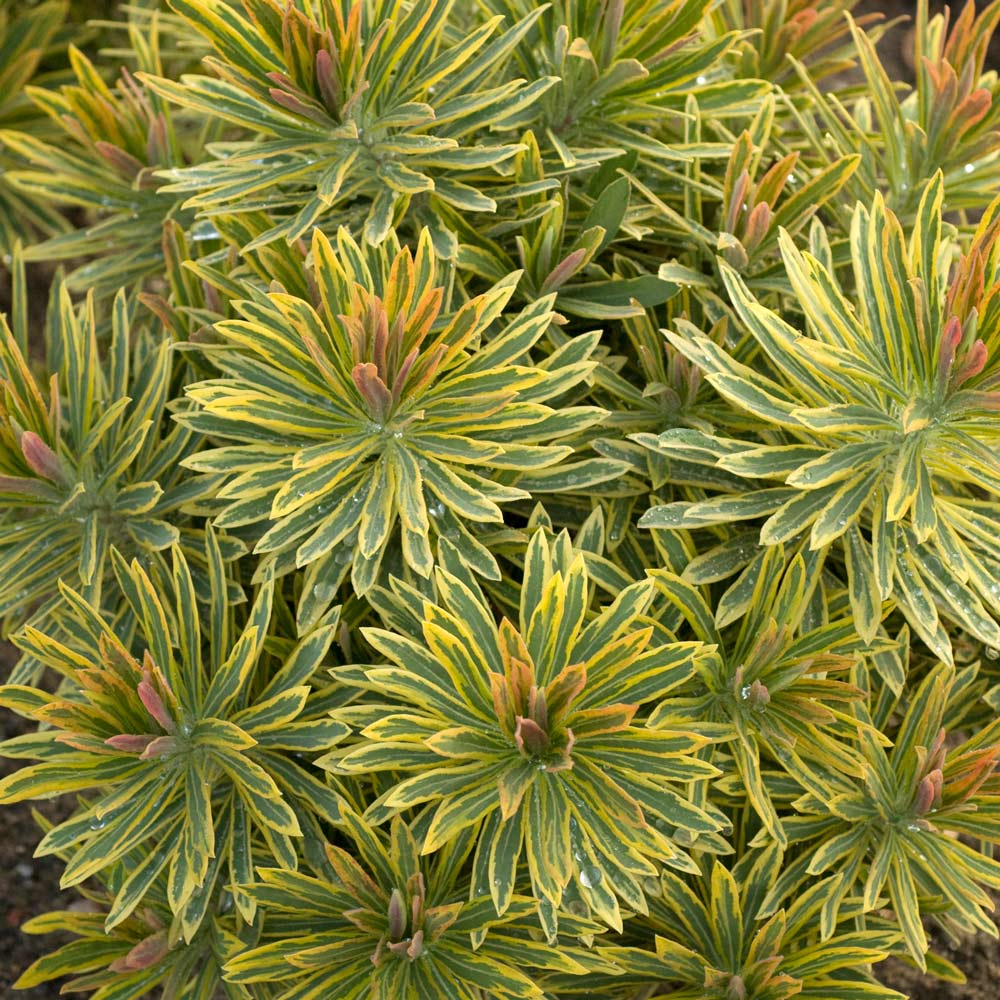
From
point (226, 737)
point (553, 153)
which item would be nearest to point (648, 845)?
point (226, 737)

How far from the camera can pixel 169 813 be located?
155cm

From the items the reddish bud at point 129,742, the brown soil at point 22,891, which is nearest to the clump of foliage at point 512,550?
the reddish bud at point 129,742

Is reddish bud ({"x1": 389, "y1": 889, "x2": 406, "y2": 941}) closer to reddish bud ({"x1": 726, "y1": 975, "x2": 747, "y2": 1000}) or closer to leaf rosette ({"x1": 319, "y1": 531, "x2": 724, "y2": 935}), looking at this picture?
leaf rosette ({"x1": 319, "y1": 531, "x2": 724, "y2": 935})

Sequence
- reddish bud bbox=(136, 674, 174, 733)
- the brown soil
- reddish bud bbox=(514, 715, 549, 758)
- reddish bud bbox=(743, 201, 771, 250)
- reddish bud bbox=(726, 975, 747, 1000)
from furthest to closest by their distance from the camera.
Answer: the brown soil, reddish bud bbox=(743, 201, 771, 250), reddish bud bbox=(726, 975, 747, 1000), reddish bud bbox=(136, 674, 174, 733), reddish bud bbox=(514, 715, 549, 758)

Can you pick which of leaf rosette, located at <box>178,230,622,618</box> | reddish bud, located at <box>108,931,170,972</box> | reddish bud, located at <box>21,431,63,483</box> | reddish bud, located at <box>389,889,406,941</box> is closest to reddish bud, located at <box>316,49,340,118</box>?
leaf rosette, located at <box>178,230,622,618</box>

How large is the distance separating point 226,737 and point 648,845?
1.87ft

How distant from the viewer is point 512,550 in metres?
1.66

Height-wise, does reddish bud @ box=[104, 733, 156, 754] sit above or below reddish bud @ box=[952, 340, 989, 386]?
below

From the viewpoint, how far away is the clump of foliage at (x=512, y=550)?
144 cm

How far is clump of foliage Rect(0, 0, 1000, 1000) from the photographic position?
56.6 inches

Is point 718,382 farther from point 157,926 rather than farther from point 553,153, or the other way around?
point 157,926

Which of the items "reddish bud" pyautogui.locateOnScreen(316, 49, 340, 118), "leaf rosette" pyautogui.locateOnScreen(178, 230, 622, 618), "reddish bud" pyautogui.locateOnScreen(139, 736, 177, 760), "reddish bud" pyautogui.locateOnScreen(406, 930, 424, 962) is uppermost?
"reddish bud" pyautogui.locateOnScreen(316, 49, 340, 118)

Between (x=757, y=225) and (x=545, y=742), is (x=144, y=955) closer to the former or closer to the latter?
(x=545, y=742)

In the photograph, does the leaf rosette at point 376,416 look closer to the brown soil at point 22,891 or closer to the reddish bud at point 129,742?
the reddish bud at point 129,742
